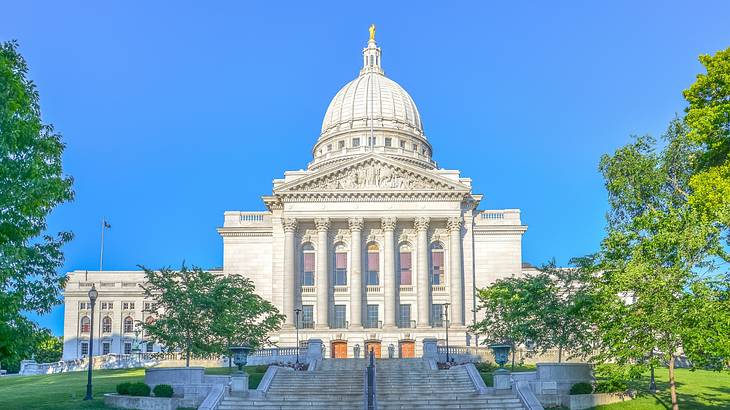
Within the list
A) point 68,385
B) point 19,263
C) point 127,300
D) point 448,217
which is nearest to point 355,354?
point 448,217

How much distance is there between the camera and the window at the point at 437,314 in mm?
70812

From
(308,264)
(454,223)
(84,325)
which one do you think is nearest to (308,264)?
(308,264)

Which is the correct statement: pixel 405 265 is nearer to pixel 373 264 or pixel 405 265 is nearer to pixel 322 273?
pixel 373 264

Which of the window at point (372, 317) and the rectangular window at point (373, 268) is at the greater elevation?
the rectangular window at point (373, 268)

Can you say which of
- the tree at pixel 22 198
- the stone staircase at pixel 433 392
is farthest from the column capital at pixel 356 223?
the tree at pixel 22 198

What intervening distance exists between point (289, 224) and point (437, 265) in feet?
47.7

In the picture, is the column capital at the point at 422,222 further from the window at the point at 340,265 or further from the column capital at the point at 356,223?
the window at the point at 340,265

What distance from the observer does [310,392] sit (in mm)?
36812

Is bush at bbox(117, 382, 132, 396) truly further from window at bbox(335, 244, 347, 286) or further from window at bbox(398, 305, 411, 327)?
window at bbox(398, 305, 411, 327)

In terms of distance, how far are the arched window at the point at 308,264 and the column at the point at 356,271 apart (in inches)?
167

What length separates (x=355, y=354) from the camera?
221 feet

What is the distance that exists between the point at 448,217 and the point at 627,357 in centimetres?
4033

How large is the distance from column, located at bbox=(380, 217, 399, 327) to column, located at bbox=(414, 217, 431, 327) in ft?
7.45

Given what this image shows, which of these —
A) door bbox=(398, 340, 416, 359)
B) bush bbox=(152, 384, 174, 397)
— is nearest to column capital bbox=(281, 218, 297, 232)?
door bbox=(398, 340, 416, 359)
